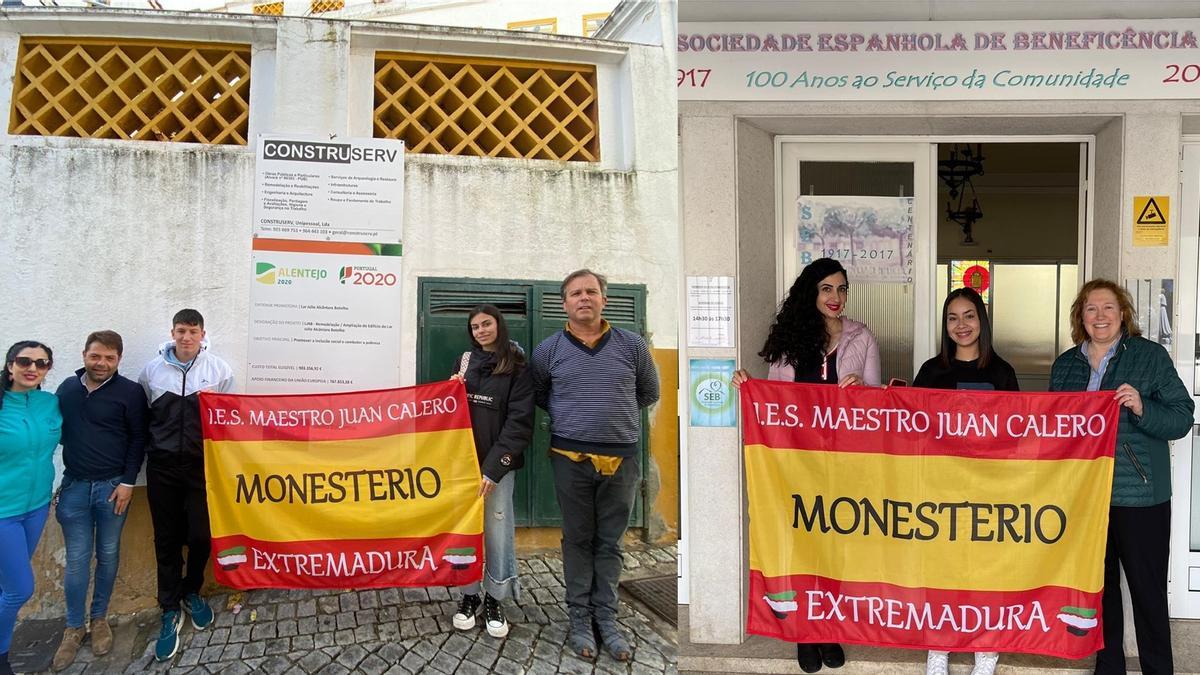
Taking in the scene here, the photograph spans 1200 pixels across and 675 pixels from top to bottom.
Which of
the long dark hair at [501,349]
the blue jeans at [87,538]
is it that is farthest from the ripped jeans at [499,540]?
the blue jeans at [87,538]

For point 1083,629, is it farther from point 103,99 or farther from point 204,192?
point 103,99

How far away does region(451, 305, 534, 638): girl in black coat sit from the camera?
3.70 meters

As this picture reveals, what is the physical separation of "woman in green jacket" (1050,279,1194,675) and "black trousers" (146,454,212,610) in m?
4.42

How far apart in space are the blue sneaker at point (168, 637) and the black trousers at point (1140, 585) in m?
4.58

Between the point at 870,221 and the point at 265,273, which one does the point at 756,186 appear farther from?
the point at 265,273

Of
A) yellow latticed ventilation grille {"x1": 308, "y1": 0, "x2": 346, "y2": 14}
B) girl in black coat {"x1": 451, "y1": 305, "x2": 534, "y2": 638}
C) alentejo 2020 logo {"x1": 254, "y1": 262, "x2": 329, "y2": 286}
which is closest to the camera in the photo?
girl in black coat {"x1": 451, "y1": 305, "x2": 534, "y2": 638}

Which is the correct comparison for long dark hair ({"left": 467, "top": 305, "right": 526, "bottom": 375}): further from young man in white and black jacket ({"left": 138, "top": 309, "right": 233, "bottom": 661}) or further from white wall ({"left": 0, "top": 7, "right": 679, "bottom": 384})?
young man in white and black jacket ({"left": 138, "top": 309, "right": 233, "bottom": 661})

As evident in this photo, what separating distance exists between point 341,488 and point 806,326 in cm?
256

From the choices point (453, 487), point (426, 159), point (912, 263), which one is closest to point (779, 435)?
point (912, 263)

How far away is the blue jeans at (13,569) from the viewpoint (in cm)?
344

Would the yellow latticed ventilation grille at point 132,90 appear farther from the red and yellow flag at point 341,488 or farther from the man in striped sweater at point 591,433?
the man in striped sweater at point 591,433

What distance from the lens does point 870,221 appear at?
13.6 ft

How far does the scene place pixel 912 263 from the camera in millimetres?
4152

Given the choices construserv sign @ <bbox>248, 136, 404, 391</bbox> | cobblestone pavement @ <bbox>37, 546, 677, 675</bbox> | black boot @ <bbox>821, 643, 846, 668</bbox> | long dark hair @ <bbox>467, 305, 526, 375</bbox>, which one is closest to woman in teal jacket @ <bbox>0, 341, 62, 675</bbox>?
cobblestone pavement @ <bbox>37, 546, 677, 675</bbox>
